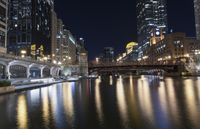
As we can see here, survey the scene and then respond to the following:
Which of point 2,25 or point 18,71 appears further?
point 18,71

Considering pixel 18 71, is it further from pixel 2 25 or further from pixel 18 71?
pixel 2 25

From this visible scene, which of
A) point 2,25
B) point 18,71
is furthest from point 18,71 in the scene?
point 2,25

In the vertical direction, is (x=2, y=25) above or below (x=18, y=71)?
above

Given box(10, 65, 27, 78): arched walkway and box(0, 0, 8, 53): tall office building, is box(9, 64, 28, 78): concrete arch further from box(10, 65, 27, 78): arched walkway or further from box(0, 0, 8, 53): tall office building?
box(0, 0, 8, 53): tall office building

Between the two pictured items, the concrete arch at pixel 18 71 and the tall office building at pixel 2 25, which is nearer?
the tall office building at pixel 2 25

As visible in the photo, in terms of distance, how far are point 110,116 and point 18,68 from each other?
114217 mm

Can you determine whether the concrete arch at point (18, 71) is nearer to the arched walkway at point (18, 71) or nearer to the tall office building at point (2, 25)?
the arched walkway at point (18, 71)

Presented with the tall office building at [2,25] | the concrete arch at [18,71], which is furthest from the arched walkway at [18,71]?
the tall office building at [2,25]

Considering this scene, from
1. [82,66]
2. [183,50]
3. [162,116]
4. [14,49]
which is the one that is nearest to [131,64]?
[82,66]

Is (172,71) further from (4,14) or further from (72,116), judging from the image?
(72,116)

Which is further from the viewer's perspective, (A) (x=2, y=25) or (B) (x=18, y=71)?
(B) (x=18, y=71)

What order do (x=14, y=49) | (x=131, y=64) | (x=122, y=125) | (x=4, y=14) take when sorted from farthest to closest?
(x=14, y=49) < (x=131, y=64) < (x=4, y=14) < (x=122, y=125)

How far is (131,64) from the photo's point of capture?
154 metres

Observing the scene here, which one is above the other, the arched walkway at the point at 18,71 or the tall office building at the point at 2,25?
the tall office building at the point at 2,25
